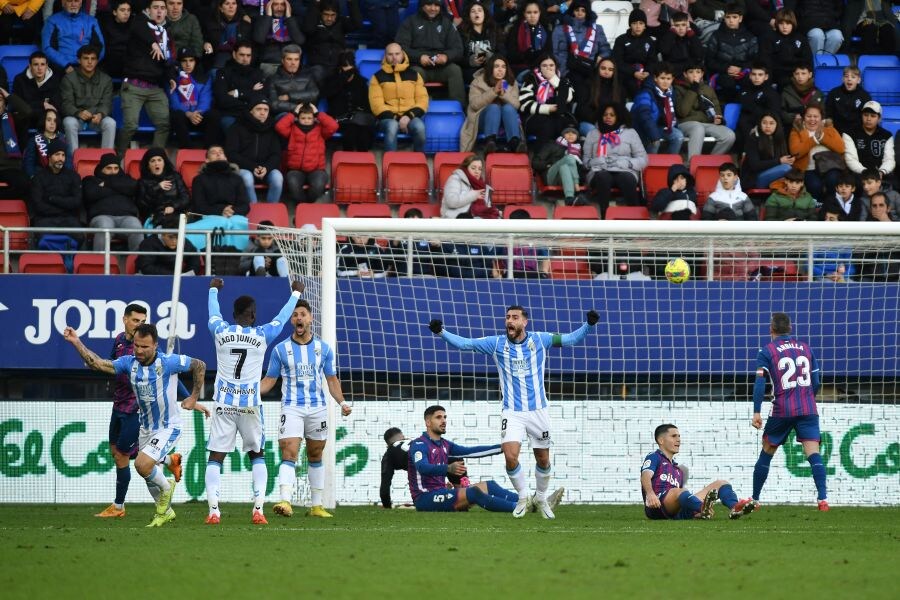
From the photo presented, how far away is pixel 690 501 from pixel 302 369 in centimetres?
358

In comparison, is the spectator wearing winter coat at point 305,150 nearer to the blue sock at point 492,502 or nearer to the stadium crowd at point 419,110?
the stadium crowd at point 419,110

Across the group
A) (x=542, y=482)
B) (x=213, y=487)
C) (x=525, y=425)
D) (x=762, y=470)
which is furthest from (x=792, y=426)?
(x=213, y=487)

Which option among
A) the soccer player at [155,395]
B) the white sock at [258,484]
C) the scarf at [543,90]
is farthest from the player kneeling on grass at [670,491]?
the scarf at [543,90]

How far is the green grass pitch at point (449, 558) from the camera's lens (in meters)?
6.89

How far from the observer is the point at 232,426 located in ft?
37.8

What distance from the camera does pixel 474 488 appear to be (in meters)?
12.9

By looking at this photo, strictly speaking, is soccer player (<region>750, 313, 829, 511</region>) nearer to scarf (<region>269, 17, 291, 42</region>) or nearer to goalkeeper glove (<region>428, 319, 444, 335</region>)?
goalkeeper glove (<region>428, 319, 444, 335</region>)

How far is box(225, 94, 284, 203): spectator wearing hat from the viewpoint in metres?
17.8

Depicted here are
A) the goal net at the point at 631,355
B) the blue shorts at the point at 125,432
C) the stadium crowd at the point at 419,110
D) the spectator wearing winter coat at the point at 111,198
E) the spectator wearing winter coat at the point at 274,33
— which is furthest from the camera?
the spectator wearing winter coat at the point at 274,33

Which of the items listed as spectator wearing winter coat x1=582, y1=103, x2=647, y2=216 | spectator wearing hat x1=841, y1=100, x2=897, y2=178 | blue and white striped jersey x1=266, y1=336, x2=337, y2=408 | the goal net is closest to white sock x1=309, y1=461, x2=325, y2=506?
blue and white striped jersey x1=266, y1=336, x2=337, y2=408

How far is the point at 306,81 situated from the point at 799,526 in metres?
10.3

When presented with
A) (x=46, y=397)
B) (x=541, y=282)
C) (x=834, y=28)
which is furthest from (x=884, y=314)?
(x=46, y=397)

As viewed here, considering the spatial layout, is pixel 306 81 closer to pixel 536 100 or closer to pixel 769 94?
pixel 536 100

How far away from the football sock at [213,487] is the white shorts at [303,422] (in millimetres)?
841
